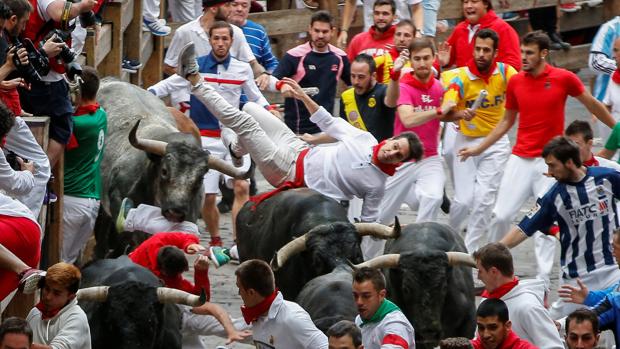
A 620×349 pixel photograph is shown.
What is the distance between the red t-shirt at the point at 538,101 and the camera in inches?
619

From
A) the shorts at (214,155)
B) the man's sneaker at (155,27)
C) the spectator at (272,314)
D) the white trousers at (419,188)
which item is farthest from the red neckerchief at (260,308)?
the man's sneaker at (155,27)

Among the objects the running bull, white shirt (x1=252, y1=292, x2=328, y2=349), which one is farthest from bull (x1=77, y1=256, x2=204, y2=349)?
the running bull

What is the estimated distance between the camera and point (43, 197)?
12.5m

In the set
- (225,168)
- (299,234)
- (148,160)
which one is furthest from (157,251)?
(225,168)

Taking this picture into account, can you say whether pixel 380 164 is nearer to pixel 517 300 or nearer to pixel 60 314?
pixel 517 300

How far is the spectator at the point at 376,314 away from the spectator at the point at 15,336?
216 cm

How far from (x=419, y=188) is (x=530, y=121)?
118 cm

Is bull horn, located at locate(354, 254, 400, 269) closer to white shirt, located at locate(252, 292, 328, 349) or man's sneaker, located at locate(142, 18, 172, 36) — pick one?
white shirt, located at locate(252, 292, 328, 349)

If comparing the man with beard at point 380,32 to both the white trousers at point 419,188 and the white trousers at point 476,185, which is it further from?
the white trousers at point 419,188

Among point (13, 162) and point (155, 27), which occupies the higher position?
point (13, 162)

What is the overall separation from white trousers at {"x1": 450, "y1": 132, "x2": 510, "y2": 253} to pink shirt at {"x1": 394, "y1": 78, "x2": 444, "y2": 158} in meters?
0.38

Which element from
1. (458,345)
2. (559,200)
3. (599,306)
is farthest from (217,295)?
(458,345)

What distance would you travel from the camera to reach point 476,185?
16.5 meters

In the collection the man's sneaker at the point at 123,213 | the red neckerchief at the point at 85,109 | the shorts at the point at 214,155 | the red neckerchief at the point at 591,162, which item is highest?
the red neckerchief at the point at 591,162
